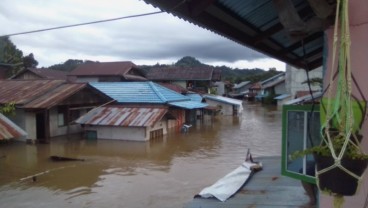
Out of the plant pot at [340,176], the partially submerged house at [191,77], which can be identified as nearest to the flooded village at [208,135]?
the plant pot at [340,176]

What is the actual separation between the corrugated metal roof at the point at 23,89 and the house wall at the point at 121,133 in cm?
358

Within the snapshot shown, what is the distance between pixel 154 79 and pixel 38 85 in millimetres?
22101

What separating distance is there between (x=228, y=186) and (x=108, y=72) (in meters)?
31.5

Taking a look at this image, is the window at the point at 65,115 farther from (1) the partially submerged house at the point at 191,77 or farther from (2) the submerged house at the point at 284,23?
→ (1) the partially submerged house at the point at 191,77

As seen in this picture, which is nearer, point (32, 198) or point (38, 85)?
point (32, 198)

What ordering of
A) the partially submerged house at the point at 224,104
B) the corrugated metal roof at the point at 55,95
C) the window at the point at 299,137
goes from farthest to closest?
the partially submerged house at the point at 224,104 < the corrugated metal roof at the point at 55,95 < the window at the point at 299,137

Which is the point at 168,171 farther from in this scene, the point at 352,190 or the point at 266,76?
the point at 266,76

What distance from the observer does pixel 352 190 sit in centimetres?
212

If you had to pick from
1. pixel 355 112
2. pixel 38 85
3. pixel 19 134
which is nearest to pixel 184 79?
pixel 38 85

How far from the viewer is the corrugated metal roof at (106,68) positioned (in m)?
37.5

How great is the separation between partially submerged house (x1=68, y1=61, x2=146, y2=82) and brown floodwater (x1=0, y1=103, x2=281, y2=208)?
14911mm

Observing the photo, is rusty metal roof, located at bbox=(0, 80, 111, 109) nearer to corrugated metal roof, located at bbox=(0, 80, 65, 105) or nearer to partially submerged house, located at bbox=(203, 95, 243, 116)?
corrugated metal roof, located at bbox=(0, 80, 65, 105)

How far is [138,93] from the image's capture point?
85.3ft

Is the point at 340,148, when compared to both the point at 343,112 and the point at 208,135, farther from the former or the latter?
the point at 208,135
